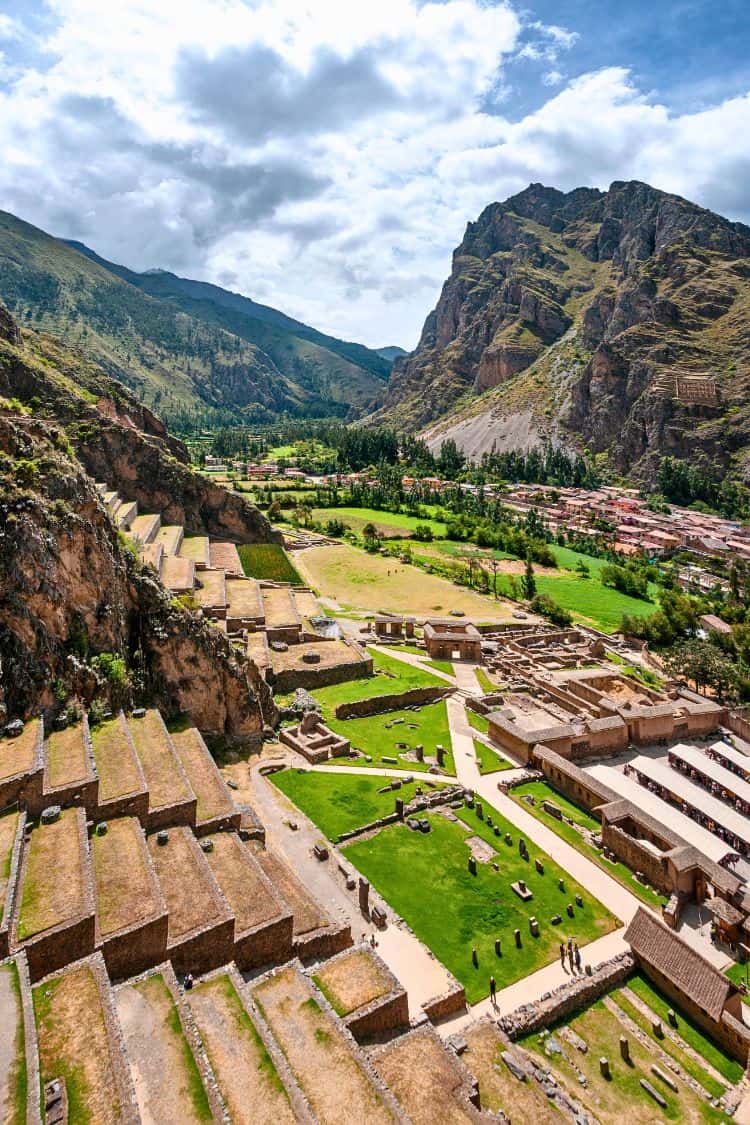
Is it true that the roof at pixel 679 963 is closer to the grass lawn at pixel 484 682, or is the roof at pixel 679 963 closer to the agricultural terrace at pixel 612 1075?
the agricultural terrace at pixel 612 1075

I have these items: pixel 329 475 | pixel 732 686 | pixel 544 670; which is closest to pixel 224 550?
pixel 544 670

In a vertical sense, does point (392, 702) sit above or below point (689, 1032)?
above

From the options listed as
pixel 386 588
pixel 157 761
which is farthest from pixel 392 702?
pixel 386 588

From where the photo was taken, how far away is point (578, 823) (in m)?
36.0

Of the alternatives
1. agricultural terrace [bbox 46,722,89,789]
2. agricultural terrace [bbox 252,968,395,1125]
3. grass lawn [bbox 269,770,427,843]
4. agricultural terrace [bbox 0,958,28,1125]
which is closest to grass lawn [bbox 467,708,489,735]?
grass lawn [bbox 269,770,427,843]

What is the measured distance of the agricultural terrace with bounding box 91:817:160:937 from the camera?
2005 centimetres

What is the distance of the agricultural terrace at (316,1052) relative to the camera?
1640 cm

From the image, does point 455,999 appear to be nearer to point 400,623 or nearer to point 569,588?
point 400,623

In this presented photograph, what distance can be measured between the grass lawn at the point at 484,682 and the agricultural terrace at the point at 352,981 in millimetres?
33675

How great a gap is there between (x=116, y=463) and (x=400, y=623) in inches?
1655

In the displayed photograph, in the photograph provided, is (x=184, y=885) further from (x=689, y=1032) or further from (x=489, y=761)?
(x=489, y=761)

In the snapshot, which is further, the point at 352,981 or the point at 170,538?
the point at 170,538

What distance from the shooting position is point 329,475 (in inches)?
7313

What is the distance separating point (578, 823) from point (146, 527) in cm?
5534
